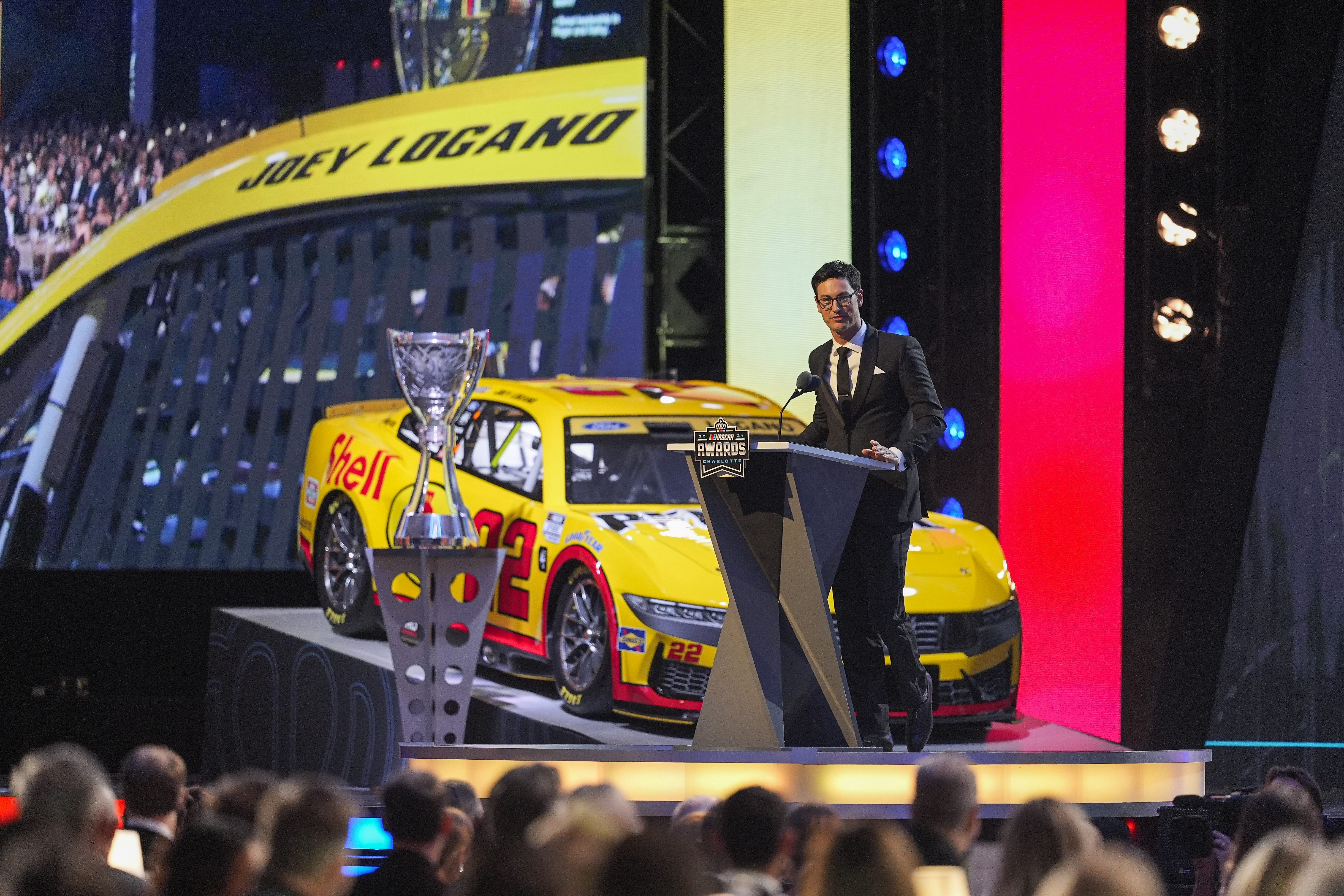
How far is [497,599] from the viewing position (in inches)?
288

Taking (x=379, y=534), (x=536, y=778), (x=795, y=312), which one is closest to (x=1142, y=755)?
(x=536, y=778)

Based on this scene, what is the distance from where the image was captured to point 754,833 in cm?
313

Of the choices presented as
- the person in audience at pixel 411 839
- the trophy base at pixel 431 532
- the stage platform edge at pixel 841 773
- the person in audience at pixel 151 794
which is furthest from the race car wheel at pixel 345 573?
the person in audience at pixel 411 839

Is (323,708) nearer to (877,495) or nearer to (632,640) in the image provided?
(632,640)

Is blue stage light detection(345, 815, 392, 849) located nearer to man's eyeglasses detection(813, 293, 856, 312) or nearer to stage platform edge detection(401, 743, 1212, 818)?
stage platform edge detection(401, 743, 1212, 818)

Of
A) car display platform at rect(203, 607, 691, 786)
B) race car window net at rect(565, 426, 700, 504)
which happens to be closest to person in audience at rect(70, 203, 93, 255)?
car display platform at rect(203, 607, 691, 786)

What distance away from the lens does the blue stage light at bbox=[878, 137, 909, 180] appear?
8930 millimetres

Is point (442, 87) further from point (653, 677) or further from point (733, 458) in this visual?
point (733, 458)

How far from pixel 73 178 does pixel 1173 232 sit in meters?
6.18

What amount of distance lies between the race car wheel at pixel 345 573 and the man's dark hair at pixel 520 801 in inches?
178

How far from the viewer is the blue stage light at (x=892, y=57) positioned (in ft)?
29.4

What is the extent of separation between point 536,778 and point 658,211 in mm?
6547

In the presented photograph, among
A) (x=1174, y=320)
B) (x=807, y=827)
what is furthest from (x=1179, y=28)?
(x=807, y=827)

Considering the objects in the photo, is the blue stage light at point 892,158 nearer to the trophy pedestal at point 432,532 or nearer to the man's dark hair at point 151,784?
the trophy pedestal at point 432,532
